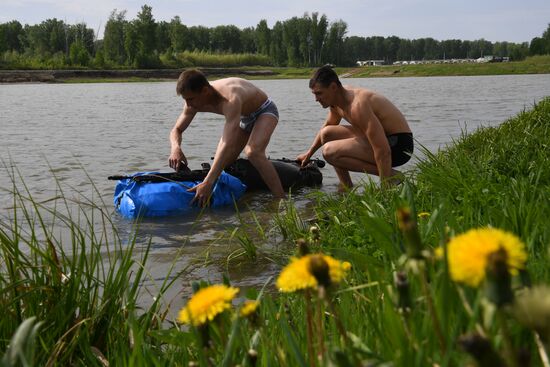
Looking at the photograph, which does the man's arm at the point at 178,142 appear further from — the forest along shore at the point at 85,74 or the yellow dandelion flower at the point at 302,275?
the forest along shore at the point at 85,74

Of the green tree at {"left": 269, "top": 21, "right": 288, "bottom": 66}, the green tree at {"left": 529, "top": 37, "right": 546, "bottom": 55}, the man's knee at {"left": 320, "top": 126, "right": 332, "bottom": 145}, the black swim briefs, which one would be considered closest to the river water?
the man's knee at {"left": 320, "top": 126, "right": 332, "bottom": 145}

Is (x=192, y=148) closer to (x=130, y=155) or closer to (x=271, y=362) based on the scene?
(x=130, y=155)

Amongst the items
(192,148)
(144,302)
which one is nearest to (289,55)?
(192,148)

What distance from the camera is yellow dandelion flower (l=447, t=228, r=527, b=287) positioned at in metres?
0.67

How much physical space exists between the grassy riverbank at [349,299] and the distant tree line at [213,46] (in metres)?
52.6

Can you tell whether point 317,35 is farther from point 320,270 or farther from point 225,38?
point 320,270

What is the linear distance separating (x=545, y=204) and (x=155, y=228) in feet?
12.6

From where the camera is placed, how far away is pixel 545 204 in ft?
8.23

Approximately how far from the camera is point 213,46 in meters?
112

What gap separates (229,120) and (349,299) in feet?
14.0

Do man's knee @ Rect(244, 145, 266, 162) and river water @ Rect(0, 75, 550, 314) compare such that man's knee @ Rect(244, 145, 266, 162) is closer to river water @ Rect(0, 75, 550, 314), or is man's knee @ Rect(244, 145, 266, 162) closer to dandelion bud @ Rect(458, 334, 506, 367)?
river water @ Rect(0, 75, 550, 314)

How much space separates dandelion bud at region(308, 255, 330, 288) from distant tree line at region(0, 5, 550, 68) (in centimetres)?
5516

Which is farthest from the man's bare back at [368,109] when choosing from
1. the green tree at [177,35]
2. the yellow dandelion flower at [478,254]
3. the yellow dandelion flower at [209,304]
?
the green tree at [177,35]

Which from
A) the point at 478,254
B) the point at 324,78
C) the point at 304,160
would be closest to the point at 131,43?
the point at 304,160
